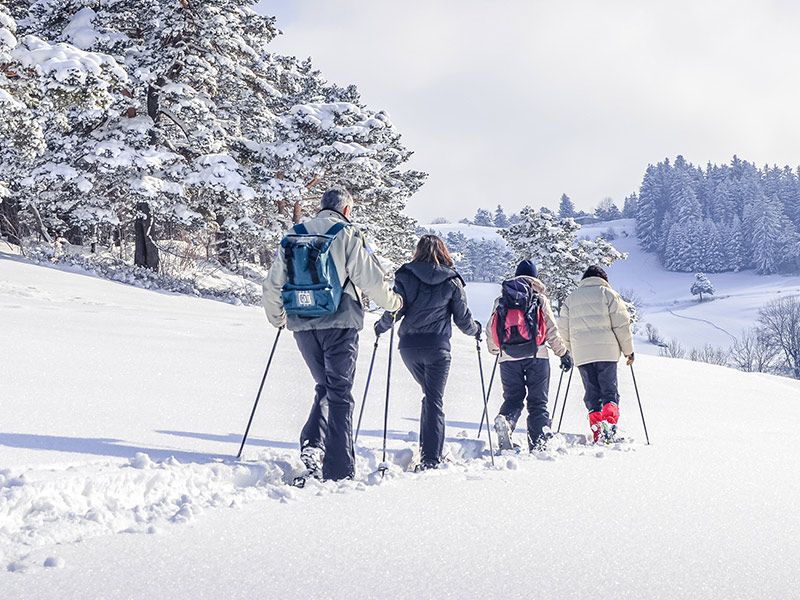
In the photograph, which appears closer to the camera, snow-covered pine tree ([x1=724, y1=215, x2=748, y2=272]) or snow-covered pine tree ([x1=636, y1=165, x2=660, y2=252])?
snow-covered pine tree ([x1=724, y1=215, x2=748, y2=272])

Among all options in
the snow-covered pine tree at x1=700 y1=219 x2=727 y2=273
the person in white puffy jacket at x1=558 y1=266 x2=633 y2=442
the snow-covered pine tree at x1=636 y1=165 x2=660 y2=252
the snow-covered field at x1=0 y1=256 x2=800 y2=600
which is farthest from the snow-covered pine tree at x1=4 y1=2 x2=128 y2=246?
the snow-covered pine tree at x1=636 y1=165 x2=660 y2=252

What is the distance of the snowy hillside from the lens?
8156 cm

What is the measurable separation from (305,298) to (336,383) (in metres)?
0.62

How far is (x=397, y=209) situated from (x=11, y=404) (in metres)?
24.9

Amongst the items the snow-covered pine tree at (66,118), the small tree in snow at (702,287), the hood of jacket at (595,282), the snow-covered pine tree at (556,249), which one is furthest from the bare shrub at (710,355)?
the hood of jacket at (595,282)

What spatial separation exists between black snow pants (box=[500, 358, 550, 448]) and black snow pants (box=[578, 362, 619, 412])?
709 mm

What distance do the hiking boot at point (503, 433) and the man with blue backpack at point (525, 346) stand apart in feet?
0.53

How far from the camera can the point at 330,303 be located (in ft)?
14.7

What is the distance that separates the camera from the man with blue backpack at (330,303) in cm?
452

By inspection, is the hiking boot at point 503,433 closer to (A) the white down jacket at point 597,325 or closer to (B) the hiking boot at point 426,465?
(B) the hiking boot at point 426,465

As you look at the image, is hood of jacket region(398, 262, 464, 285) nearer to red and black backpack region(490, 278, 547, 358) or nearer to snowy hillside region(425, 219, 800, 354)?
red and black backpack region(490, 278, 547, 358)

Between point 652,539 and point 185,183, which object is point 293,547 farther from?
point 185,183

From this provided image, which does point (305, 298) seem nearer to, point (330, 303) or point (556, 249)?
point (330, 303)

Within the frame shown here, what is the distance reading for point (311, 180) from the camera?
21.6 metres
